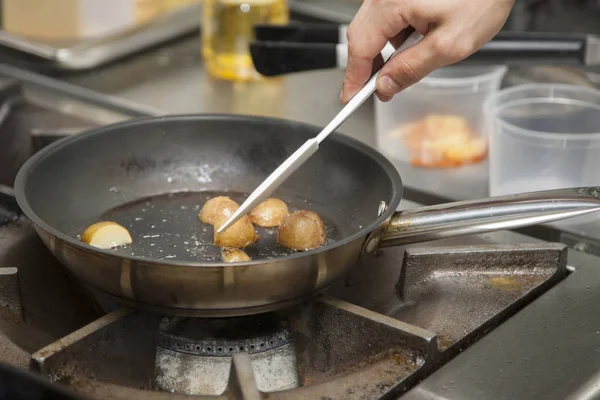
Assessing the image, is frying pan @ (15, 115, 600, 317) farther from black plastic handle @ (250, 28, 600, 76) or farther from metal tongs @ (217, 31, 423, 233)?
black plastic handle @ (250, 28, 600, 76)

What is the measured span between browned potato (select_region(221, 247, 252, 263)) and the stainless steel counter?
0.38m

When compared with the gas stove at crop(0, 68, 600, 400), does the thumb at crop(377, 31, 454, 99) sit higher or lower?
higher

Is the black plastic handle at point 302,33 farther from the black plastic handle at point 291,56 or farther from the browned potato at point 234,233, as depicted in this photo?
the browned potato at point 234,233

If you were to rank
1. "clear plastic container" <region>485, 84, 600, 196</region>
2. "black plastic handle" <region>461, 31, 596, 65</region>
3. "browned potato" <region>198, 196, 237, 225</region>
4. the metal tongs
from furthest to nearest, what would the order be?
"black plastic handle" <region>461, 31, 596, 65</region>, "clear plastic container" <region>485, 84, 600, 196</region>, "browned potato" <region>198, 196, 237, 225</region>, the metal tongs

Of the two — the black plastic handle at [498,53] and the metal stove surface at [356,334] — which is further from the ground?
the black plastic handle at [498,53]

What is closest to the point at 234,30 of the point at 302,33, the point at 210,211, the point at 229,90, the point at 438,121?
the point at 229,90

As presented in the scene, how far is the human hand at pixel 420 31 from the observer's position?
2.52ft

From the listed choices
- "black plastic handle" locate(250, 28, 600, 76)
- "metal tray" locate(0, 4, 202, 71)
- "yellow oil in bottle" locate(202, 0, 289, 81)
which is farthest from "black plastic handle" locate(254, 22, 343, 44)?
"metal tray" locate(0, 4, 202, 71)

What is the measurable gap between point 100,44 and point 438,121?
61 cm

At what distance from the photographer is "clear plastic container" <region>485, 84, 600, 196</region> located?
1029mm

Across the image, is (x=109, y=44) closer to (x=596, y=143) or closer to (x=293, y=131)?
(x=293, y=131)

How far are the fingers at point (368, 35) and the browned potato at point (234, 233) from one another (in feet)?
0.58

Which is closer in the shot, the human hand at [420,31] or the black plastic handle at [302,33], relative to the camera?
the human hand at [420,31]

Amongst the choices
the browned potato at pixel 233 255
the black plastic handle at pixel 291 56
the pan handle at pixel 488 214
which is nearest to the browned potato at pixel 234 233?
the browned potato at pixel 233 255
